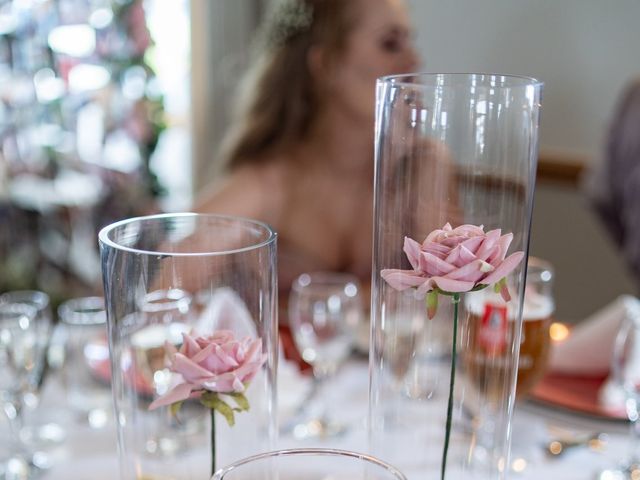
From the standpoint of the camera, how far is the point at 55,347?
1154mm

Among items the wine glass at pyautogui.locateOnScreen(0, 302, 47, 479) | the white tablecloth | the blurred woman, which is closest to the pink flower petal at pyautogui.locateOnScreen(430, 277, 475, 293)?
the white tablecloth

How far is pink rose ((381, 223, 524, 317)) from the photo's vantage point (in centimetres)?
50

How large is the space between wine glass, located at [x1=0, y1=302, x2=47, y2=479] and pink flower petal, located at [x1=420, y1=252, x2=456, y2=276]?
0.55 metres

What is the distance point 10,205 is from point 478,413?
8.55 feet

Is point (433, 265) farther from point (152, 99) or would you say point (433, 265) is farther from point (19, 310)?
point (152, 99)

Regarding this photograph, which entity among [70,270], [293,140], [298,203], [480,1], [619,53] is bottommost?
[70,270]

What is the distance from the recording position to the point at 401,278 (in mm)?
523

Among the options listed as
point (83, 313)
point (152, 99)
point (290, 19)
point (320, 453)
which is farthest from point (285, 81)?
point (320, 453)

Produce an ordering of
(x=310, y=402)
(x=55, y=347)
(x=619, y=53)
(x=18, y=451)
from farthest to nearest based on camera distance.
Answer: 1. (x=619, y=53)
2. (x=55, y=347)
3. (x=310, y=402)
4. (x=18, y=451)

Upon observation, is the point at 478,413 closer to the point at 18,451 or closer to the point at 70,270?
the point at 18,451

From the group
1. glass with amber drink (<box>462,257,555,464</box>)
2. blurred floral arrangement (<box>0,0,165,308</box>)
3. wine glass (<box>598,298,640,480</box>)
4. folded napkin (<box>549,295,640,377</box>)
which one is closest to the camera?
glass with amber drink (<box>462,257,555,464</box>)

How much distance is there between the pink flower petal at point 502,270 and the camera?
0.50 meters

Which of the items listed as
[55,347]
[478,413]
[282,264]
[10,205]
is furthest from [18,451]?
[10,205]

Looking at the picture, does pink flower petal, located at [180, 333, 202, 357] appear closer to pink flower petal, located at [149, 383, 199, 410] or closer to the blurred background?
pink flower petal, located at [149, 383, 199, 410]
